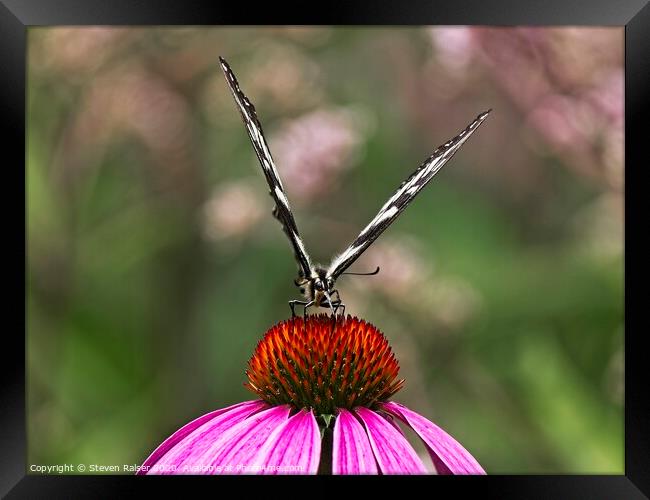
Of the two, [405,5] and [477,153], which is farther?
[477,153]

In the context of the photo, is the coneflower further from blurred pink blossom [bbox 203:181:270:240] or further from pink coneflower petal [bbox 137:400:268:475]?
blurred pink blossom [bbox 203:181:270:240]

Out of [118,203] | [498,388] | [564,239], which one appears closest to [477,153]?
[564,239]

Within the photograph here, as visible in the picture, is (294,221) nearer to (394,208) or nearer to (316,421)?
(394,208)

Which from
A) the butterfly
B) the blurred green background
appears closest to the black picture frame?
the blurred green background

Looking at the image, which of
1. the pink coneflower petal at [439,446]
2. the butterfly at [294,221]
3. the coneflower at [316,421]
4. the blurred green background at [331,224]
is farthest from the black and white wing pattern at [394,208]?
the blurred green background at [331,224]

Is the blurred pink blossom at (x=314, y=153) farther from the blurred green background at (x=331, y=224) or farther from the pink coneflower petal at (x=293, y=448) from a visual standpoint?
the pink coneflower petal at (x=293, y=448)

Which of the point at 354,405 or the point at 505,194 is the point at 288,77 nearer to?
the point at 505,194
